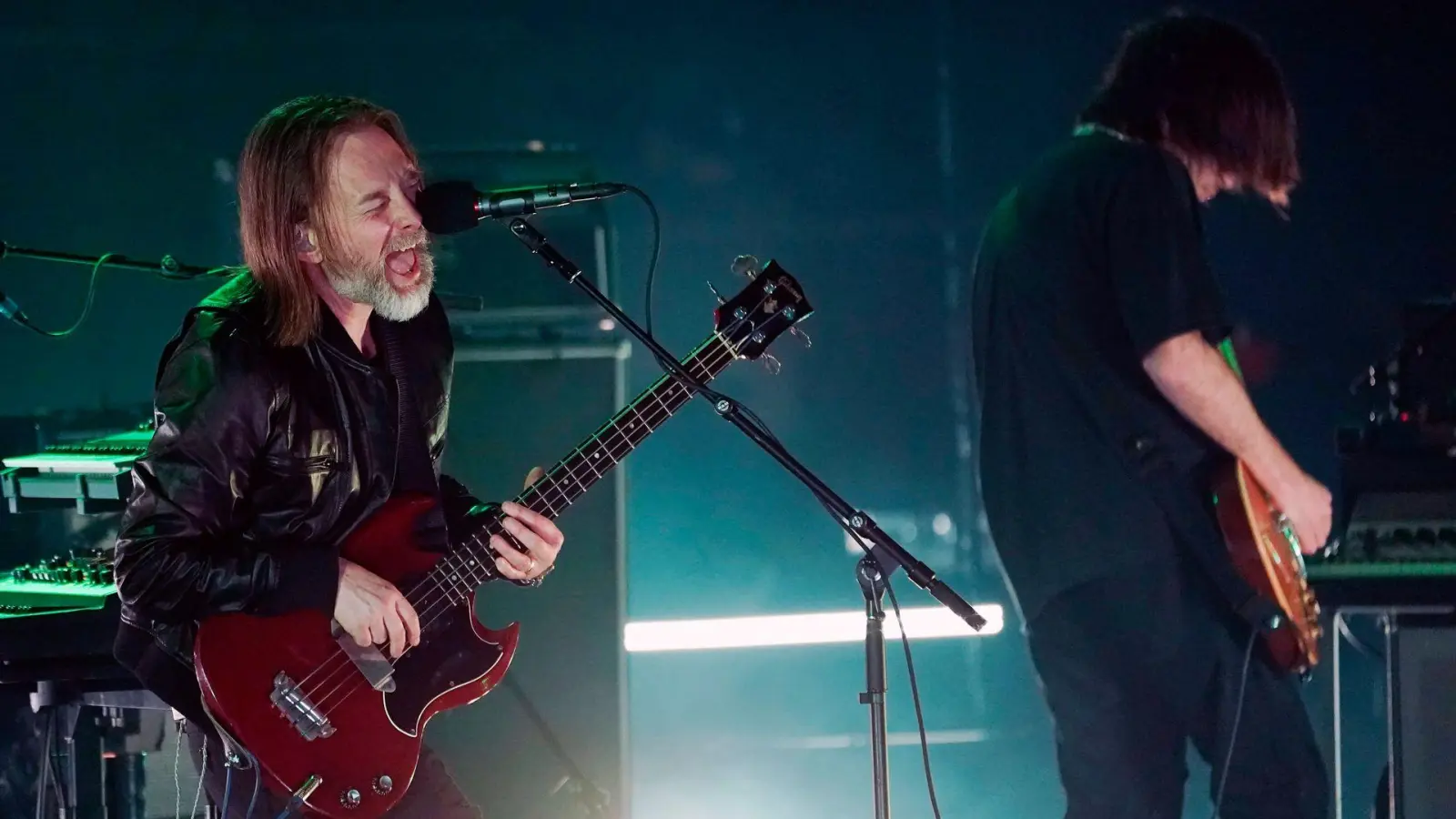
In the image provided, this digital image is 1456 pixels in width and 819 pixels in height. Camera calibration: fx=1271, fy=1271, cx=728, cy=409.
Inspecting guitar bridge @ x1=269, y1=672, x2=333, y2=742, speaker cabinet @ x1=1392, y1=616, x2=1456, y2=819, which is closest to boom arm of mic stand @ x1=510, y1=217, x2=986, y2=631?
guitar bridge @ x1=269, y1=672, x2=333, y2=742

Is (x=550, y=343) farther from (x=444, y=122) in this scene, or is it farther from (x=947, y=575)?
(x=947, y=575)

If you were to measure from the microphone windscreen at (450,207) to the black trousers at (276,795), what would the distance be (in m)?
0.96

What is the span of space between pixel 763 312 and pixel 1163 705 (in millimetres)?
1053

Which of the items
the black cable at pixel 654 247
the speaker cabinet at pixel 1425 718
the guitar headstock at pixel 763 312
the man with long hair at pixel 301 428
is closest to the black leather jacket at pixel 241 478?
the man with long hair at pixel 301 428

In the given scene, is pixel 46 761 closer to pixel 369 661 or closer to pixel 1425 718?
pixel 369 661

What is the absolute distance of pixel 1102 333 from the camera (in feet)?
8.18

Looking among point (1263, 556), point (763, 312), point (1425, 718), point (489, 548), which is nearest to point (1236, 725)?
point (1263, 556)

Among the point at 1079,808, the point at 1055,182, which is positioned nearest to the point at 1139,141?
the point at 1055,182

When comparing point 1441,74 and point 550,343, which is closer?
point 550,343

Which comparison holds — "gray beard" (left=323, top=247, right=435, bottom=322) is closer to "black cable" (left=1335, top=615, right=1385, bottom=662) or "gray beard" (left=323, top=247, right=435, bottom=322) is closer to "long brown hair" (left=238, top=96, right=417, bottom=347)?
"long brown hair" (left=238, top=96, right=417, bottom=347)

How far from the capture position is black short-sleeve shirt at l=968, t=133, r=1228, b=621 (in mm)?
2389

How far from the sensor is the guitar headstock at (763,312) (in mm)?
2344

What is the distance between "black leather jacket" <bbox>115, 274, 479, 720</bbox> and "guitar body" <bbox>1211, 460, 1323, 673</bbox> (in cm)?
154

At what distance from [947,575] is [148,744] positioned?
Result: 7.46ft
